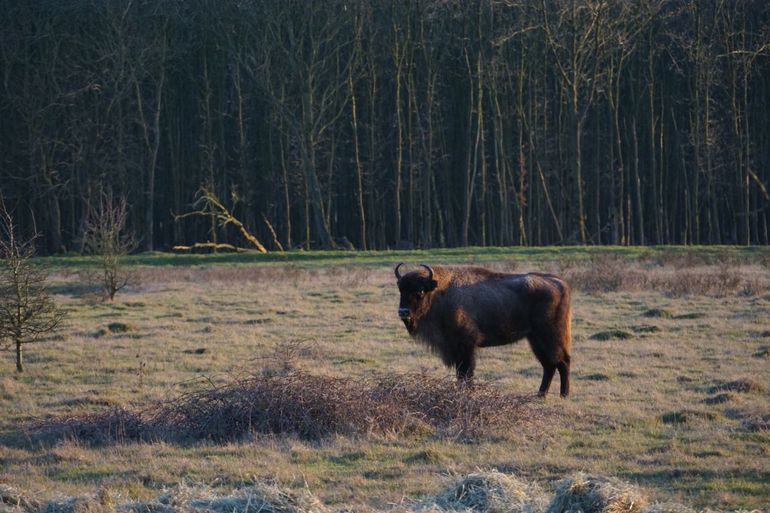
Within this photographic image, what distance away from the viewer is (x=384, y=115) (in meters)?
50.2

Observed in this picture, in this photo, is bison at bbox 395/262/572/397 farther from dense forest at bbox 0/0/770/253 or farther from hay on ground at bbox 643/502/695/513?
dense forest at bbox 0/0/770/253

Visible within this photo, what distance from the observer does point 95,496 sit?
7.74 metres

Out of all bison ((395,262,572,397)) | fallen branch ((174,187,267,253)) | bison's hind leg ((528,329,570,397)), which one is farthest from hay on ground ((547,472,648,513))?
fallen branch ((174,187,267,253))

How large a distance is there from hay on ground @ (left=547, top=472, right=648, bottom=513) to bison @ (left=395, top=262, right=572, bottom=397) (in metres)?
5.32

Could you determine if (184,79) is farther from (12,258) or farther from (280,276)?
(12,258)

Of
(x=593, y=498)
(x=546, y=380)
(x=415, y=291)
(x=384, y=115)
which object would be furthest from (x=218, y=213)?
(x=593, y=498)

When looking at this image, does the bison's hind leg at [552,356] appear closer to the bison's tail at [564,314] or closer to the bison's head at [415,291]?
the bison's tail at [564,314]

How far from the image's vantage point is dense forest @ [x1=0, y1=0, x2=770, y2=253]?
139 feet

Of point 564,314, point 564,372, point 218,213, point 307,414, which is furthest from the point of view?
point 218,213

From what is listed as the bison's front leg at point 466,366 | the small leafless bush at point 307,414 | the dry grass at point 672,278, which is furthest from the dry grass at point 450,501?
the dry grass at point 672,278

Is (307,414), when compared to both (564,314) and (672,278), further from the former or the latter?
(672,278)

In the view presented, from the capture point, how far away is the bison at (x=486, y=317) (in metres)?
12.8

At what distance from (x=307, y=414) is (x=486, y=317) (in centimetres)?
317

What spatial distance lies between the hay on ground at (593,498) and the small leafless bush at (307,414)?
Answer: 3.24m
